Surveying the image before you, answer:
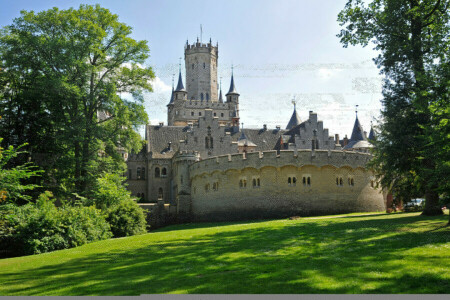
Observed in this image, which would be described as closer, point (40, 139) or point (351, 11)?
point (351, 11)

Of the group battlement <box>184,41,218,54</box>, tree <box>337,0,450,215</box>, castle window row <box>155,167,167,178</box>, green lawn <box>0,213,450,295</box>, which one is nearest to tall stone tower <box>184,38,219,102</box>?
battlement <box>184,41,218,54</box>

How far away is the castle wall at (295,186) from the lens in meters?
33.9

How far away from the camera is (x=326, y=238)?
15281 mm

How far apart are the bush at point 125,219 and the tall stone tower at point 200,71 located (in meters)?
64.9

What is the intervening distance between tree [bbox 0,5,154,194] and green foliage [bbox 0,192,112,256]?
28.2 ft

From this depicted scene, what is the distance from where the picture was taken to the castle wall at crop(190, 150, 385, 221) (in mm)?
33875

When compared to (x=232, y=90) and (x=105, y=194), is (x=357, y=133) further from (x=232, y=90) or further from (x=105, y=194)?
(x=232, y=90)

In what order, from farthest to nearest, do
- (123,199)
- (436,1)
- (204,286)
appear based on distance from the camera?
(123,199) < (436,1) < (204,286)

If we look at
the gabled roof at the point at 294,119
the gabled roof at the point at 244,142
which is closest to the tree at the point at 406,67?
the gabled roof at the point at 244,142

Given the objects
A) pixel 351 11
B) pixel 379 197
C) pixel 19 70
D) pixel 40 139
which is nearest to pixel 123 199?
pixel 40 139

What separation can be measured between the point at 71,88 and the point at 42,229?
13.0m

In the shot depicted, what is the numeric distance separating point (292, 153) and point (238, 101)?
58.7 m

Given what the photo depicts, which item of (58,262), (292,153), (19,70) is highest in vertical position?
(19,70)

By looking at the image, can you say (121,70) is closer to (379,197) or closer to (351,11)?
(351,11)
